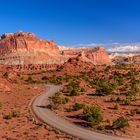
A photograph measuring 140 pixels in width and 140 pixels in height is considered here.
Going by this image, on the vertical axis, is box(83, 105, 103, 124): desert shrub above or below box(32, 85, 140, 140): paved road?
above

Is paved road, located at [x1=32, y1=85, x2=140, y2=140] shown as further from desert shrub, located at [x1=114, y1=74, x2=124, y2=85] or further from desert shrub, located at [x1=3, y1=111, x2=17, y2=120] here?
desert shrub, located at [x1=114, y1=74, x2=124, y2=85]

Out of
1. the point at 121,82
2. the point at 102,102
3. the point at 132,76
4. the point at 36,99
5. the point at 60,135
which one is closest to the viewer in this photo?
the point at 60,135

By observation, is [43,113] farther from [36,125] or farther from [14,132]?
[14,132]

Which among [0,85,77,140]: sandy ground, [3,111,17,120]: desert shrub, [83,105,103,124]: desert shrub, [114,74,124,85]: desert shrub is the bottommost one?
[0,85,77,140]: sandy ground

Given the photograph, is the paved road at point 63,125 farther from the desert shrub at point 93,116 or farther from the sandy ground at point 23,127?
the desert shrub at point 93,116

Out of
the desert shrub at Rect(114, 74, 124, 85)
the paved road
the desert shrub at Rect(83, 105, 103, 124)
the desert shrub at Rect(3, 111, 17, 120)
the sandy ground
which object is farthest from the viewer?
the desert shrub at Rect(114, 74, 124, 85)

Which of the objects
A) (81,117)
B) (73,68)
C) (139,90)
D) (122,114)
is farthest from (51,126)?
(73,68)

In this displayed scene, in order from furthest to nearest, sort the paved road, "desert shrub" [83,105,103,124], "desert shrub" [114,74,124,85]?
"desert shrub" [114,74,124,85], "desert shrub" [83,105,103,124], the paved road

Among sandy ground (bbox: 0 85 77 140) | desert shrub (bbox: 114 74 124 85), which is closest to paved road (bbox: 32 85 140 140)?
sandy ground (bbox: 0 85 77 140)

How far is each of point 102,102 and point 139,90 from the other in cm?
1434

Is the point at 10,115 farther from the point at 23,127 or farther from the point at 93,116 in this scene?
the point at 93,116

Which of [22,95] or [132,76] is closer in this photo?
[22,95]

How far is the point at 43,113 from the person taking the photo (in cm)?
4275

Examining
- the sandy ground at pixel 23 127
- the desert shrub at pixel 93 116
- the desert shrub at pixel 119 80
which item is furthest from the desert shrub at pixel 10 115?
the desert shrub at pixel 119 80
